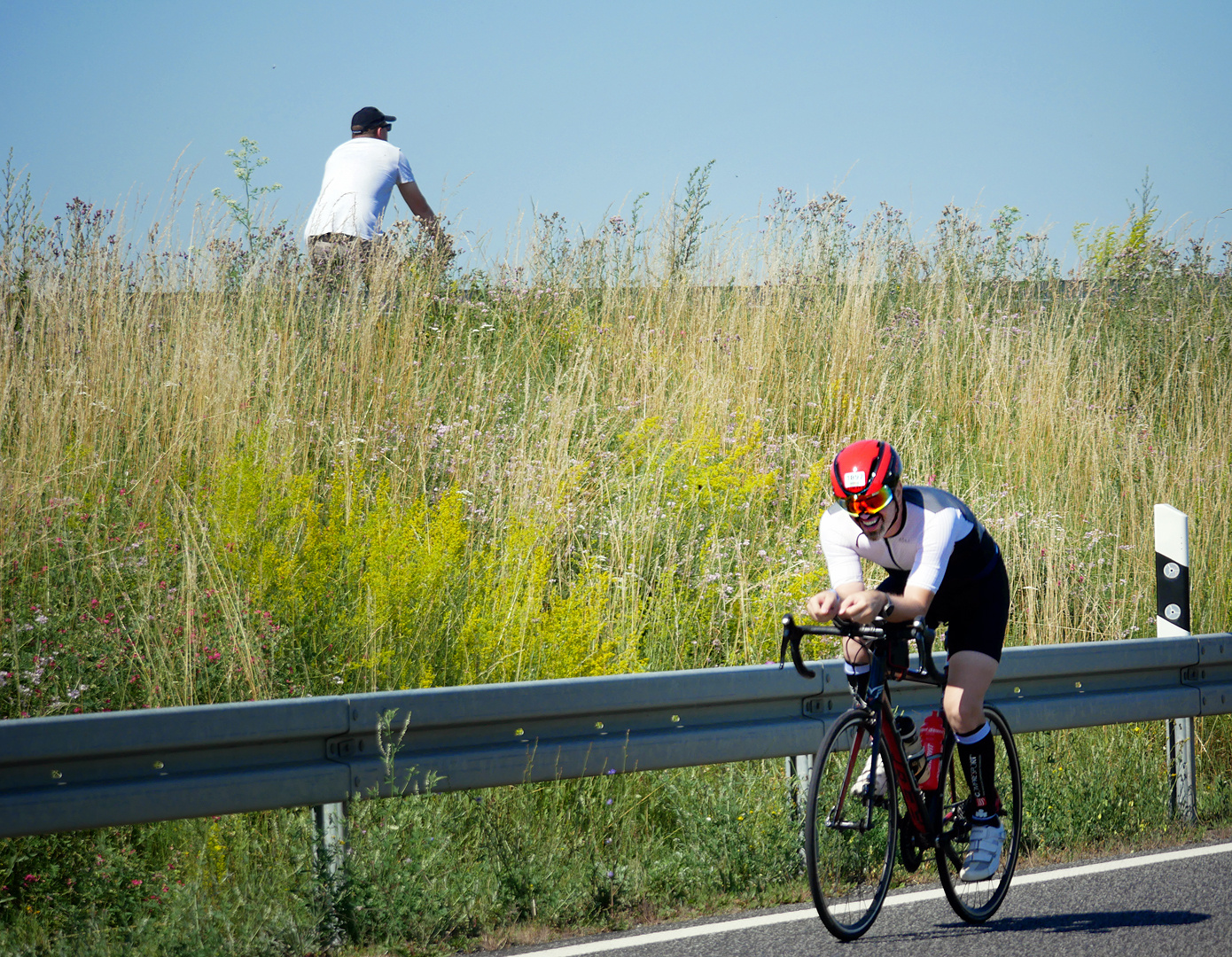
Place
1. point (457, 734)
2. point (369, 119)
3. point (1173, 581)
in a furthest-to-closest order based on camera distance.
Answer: point (369, 119) → point (1173, 581) → point (457, 734)

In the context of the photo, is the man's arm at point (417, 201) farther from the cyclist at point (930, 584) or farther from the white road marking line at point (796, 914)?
the white road marking line at point (796, 914)

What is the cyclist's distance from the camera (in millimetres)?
4117

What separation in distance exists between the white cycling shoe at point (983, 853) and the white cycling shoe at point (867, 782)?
517mm

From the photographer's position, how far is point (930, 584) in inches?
164

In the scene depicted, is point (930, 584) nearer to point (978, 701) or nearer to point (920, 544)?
point (920, 544)

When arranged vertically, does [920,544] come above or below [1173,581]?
above

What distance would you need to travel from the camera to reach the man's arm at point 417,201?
9.69 meters

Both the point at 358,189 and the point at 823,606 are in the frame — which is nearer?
the point at 823,606

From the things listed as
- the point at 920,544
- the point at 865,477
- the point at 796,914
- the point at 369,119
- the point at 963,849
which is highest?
the point at 369,119

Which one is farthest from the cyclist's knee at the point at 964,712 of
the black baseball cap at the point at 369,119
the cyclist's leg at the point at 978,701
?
the black baseball cap at the point at 369,119

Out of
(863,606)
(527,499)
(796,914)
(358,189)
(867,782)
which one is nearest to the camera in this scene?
(863,606)

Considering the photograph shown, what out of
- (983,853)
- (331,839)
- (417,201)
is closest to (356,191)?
(417,201)

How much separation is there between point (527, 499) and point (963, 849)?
11.2 feet

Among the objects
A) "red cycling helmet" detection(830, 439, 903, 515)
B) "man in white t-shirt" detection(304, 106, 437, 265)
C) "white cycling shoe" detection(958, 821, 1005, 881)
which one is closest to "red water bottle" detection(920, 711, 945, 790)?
"white cycling shoe" detection(958, 821, 1005, 881)
